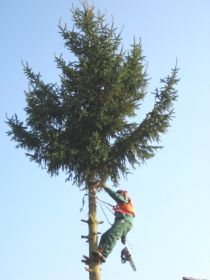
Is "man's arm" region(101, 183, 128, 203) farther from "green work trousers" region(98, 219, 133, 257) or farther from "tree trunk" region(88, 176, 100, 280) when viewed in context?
"green work trousers" region(98, 219, 133, 257)

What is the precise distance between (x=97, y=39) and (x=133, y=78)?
5.77 ft

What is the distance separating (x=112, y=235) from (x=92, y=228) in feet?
2.33

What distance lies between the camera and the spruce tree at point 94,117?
15672 mm

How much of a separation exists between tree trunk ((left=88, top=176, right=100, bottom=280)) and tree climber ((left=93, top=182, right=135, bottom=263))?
0.77 ft

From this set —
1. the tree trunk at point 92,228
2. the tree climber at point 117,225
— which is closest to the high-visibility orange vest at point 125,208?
the tree climber at point 117,225

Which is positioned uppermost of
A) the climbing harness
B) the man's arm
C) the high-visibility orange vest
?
the man's arm

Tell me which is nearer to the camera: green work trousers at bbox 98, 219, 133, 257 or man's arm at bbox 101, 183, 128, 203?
green work trousers at bbox 98, 219, 133, 257

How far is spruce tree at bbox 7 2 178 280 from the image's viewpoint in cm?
1567

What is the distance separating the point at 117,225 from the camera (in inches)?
568

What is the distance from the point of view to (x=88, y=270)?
540 inches

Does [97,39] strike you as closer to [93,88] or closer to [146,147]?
[93,88]

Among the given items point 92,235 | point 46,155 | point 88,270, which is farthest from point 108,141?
point 88,270

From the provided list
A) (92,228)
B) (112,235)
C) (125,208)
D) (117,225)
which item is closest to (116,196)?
(125,208)

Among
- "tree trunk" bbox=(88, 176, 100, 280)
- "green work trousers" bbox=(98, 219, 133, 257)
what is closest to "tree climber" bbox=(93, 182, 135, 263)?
"green work trousers" bbox=(98, 219, 133, 257)
